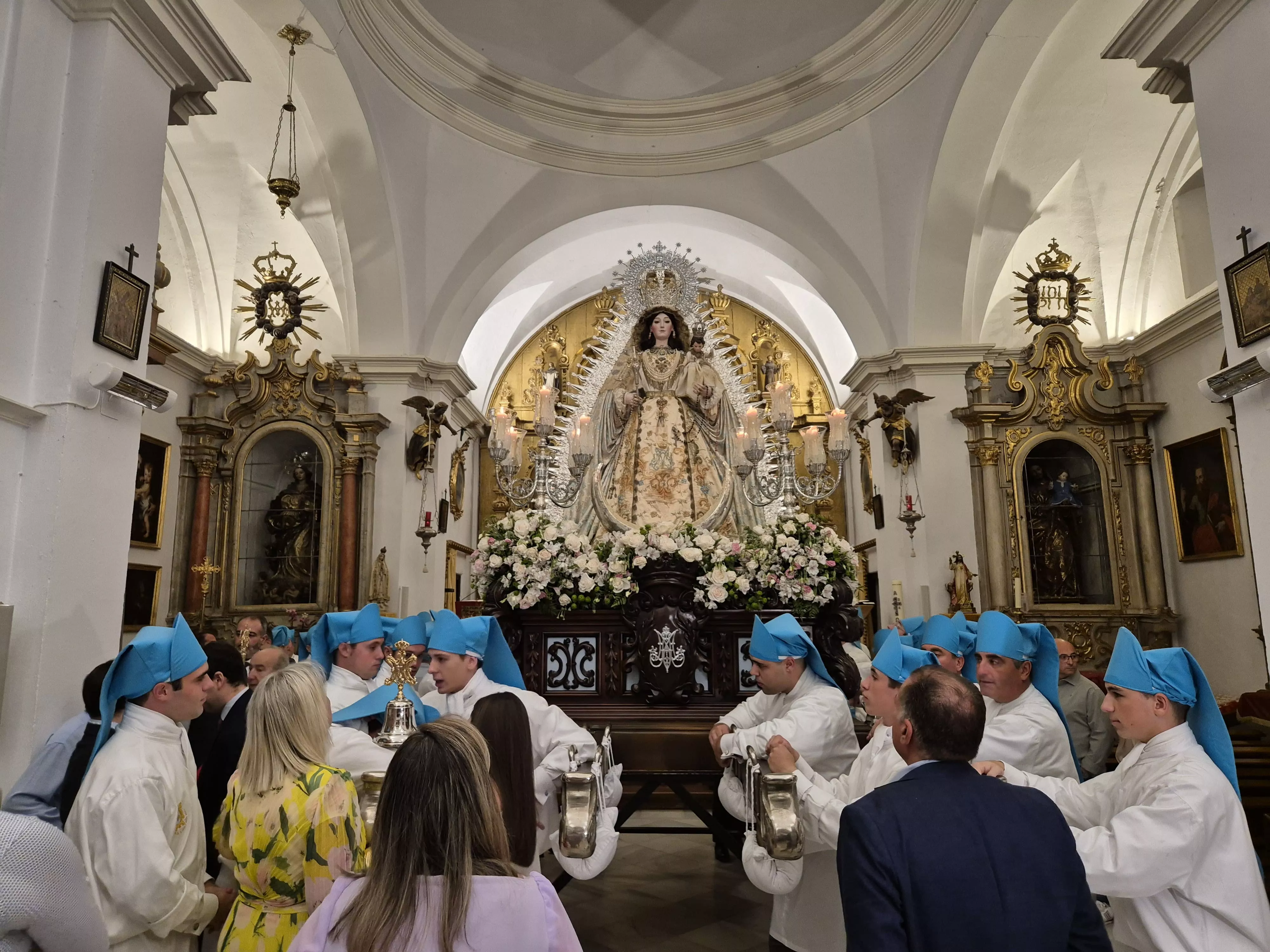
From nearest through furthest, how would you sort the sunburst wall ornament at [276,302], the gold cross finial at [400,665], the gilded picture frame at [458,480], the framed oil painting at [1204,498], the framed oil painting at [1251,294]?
the gold cross finial at [400,665], the framed oil painting at [1251,294], the framed oil painting at [1204,498], the sunburst wall ornament at [276,302], the gilded picture frame at [458,480]

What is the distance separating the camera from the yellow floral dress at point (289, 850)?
240 cm

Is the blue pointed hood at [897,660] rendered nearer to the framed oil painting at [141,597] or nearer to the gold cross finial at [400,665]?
the gold cross finial at [400,665]

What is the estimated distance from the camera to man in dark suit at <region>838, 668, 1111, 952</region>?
77.7 inches

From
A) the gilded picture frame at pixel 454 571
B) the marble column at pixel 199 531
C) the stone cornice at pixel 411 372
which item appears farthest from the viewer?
the gilded picture frame at pixel 454 571

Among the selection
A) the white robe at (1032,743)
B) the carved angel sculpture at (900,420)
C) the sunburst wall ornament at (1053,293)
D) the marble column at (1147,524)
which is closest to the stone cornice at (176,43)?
the white robe at (1032,743)

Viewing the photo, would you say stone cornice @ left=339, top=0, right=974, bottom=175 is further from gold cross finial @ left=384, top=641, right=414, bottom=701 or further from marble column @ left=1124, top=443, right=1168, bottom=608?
gold cross finial @ left=384, top=641, right=414, bottom=701

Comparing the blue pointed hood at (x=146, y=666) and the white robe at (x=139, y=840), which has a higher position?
the blue pointed hood at (x=146, y=666)

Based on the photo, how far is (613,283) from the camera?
45.1ft

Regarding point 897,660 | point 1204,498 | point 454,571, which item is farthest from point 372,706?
point 454,571

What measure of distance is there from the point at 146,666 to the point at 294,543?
345 inches

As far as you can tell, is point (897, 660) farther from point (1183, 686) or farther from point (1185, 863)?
point (1185, 863)

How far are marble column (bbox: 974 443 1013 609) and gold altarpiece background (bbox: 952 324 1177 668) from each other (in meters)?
0.01

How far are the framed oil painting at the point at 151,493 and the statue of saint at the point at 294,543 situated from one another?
1.27 metres

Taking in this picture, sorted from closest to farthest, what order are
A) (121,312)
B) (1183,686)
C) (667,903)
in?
(1183,686), (121,312), (667,903)
